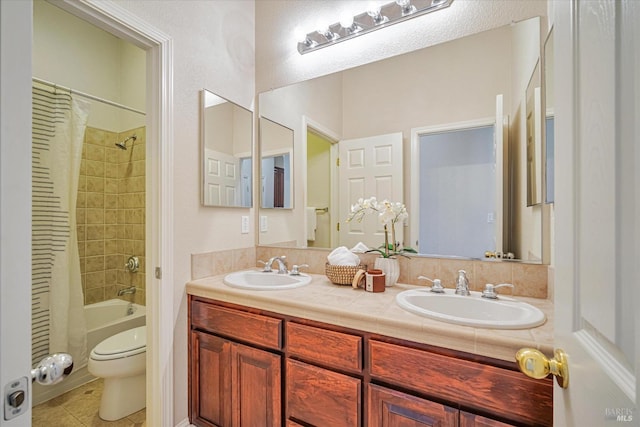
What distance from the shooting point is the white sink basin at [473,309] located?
0.98 metres

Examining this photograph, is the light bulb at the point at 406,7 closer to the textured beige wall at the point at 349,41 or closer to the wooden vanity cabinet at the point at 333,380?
the textured beige wall at the point at 349,41

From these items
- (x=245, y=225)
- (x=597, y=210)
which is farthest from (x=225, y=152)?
(x=597, y=210)

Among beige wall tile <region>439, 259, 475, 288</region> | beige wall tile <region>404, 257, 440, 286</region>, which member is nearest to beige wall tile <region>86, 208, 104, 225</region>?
beige wall tile <region>404, 257, 440, 286</region>

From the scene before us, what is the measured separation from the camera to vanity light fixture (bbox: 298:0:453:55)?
1550 mm

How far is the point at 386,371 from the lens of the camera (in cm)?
105

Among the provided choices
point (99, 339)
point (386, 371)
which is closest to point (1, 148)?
point (386, 371)

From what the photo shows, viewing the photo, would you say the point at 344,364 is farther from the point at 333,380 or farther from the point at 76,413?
the point at 76,413

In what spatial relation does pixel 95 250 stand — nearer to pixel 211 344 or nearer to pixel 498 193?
pixel 211 344

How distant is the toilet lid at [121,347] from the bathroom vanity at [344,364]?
0.48 meters

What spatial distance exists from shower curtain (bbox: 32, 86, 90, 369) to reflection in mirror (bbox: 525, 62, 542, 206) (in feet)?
9.07

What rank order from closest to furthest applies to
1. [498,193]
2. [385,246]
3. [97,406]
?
[498,193] → [385,246] → [97,406]

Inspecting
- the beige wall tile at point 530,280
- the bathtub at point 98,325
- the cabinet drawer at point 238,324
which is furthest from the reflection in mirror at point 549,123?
the bathtub at point 98,325

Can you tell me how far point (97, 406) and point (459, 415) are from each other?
7.18 ft

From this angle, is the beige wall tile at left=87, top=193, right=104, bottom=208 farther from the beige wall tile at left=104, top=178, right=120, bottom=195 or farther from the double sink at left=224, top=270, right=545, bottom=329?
the double sink at left=224, top=270, right=545, bottom=329
